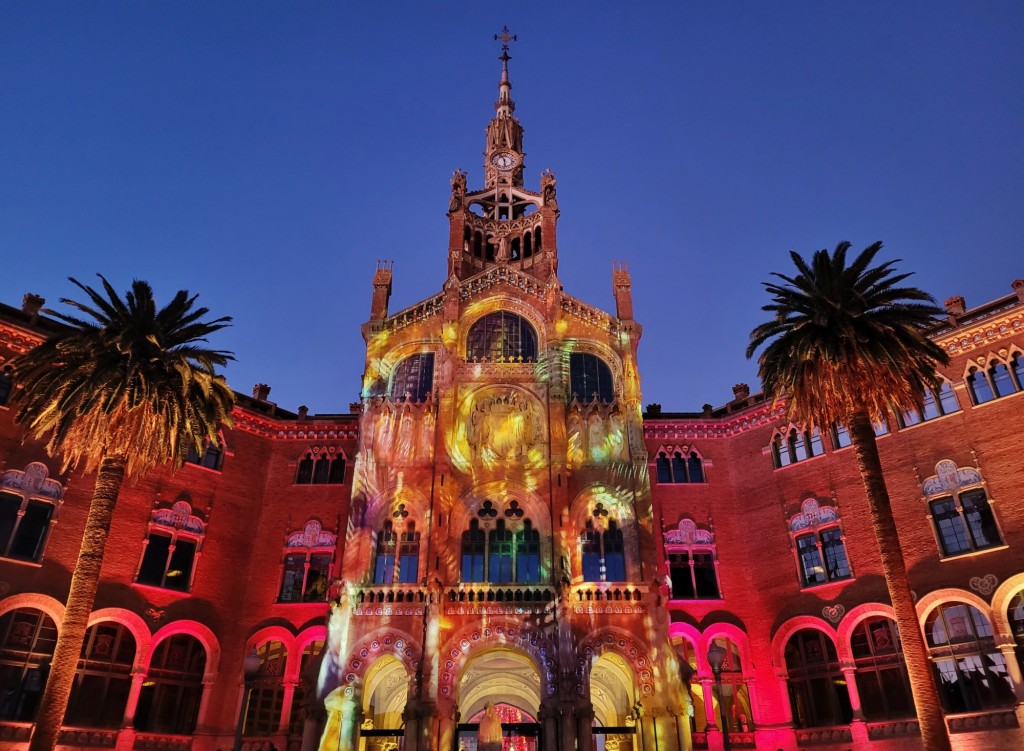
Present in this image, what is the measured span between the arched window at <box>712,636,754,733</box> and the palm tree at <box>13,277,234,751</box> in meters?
23.7

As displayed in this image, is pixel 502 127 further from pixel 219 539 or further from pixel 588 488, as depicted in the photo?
pixel 219 539

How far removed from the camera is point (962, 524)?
29109mm

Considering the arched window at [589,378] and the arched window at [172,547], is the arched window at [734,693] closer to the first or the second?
the arched window at [589,378]

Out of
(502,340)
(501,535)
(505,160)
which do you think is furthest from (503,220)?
(501,535)

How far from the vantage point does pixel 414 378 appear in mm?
36906

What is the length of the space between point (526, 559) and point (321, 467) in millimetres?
12240

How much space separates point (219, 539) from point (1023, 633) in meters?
32.7

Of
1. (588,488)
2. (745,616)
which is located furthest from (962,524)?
(588,488)

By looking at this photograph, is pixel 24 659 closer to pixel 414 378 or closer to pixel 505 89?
pixel 414 378

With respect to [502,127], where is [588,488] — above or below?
below

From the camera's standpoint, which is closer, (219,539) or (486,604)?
(486,604)

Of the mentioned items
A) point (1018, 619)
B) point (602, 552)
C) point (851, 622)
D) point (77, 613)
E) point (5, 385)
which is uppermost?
A: point (5, 385)

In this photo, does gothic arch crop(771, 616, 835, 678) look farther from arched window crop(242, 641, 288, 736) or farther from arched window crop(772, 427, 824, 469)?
arched window crop(242, 641, 288, 736)

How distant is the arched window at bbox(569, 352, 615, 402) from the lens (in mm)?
36188
